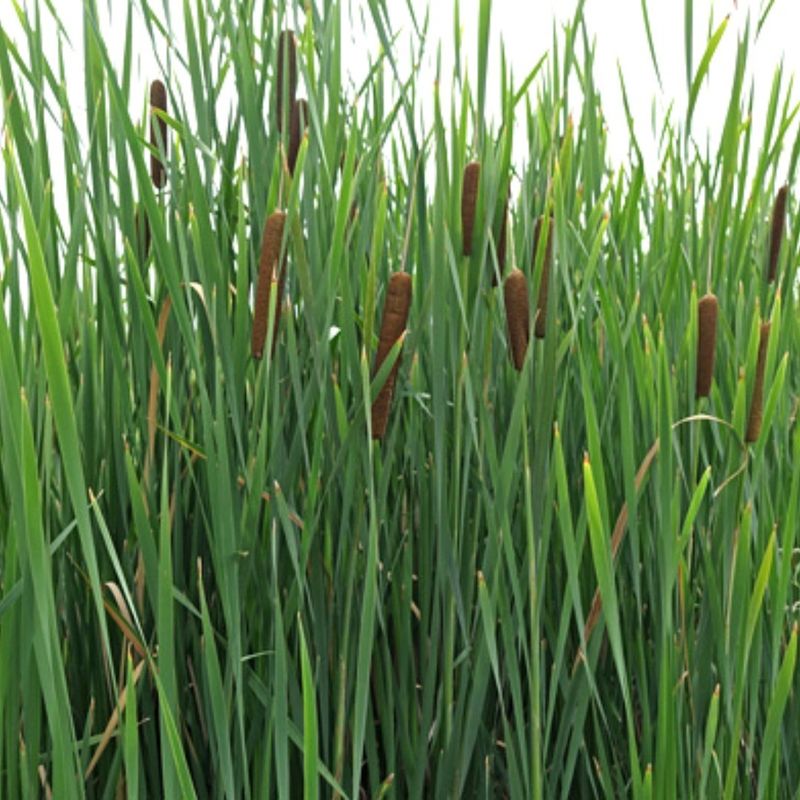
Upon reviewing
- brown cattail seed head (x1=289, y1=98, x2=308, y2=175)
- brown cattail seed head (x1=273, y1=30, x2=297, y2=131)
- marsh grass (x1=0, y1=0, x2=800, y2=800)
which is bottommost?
marsh grass (x1=0, y1=0, x2=800, y2=800)

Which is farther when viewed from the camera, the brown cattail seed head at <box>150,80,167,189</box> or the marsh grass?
the brown cattail seed head at <box>150,80,167,189</box>

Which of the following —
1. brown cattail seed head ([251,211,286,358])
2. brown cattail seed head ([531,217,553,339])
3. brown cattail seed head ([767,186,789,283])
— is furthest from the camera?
brown cattail seed head ([767,186,789,283])

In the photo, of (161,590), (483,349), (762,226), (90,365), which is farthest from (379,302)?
(762,226)

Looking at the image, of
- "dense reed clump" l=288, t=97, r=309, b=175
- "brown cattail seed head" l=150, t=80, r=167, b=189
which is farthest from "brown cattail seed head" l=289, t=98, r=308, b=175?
"brown cattail seed head" l=150, t=80, r=167, b=189

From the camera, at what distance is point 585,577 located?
1179 mm

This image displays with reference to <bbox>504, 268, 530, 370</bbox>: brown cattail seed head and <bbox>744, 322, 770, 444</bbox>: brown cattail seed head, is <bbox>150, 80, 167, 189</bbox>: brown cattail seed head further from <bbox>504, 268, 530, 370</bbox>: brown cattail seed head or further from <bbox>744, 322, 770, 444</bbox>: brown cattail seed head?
<bbox>744, 322, 770, 444</bbox>: brown cattail seed head

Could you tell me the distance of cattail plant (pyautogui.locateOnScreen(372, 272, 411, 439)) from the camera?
84 cm

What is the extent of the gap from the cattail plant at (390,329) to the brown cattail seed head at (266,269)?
82 mm

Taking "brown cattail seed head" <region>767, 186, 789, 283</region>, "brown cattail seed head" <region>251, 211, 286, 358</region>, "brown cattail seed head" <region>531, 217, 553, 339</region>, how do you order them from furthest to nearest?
"brown cattail seed head" <region>767, 186, 789, 283</region>
"brown cattail seed head" <region>531, 217, 553, 339</region>
"brown cattail seed head" <region>251, 211, 286, 358</region>

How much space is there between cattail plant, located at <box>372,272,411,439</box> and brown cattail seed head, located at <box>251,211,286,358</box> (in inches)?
3.2

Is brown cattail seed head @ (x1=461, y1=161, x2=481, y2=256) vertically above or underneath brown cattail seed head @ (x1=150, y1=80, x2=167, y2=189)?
underneath

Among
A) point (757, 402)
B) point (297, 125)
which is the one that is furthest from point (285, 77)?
point (757, 402)

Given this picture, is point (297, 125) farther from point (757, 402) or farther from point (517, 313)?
point (757, 402)

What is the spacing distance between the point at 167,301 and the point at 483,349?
271 millimetres
